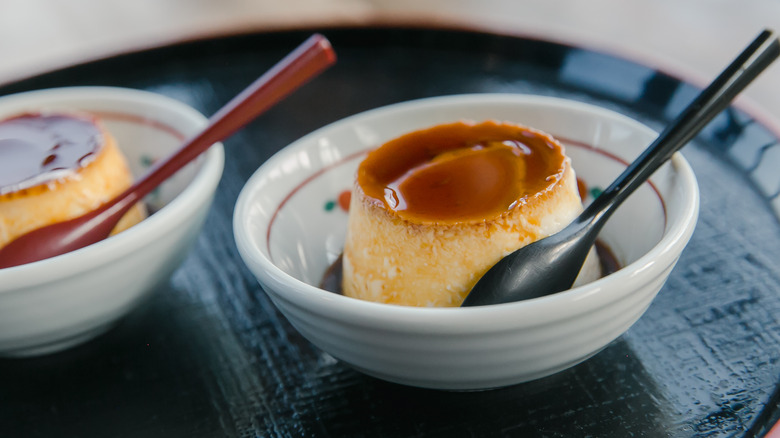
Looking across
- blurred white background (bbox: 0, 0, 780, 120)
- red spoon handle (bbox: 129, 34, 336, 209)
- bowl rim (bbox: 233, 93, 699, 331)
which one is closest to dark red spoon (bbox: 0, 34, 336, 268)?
red spoon handle (bbox: 129, 34, 336, 209)

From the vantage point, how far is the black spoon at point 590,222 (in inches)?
33.1

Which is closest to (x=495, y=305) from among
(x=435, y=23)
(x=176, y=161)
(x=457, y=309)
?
(x=457, y=309)

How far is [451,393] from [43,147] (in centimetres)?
78

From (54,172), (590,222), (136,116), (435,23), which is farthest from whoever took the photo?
(435,23)

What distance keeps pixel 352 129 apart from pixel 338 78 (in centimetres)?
52

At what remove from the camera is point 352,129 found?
46.1 inches

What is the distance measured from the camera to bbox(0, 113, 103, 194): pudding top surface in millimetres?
1095

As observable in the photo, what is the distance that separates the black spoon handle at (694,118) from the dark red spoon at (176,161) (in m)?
0.46

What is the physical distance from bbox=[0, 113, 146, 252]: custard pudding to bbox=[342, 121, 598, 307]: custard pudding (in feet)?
1.39

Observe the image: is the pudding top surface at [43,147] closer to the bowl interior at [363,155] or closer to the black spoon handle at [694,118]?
the bowl interior at [363,155]

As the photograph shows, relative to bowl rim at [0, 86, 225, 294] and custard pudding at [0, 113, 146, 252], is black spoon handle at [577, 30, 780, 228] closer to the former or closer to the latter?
bowl rim at [0, 86, 225, 294]

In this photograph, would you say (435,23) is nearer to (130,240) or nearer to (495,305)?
(130,240)

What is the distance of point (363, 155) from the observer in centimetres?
117

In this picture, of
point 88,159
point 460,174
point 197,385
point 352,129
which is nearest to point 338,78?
point 352,129
